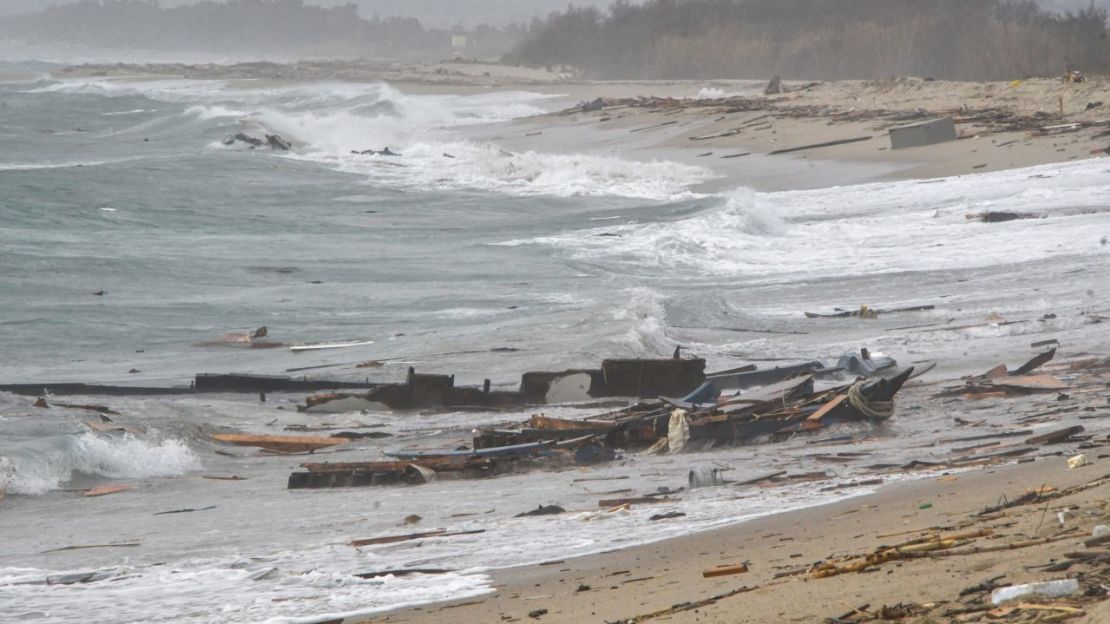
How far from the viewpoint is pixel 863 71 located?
6488 cm

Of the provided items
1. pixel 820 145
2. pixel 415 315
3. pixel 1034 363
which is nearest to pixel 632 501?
pixel 1034 363

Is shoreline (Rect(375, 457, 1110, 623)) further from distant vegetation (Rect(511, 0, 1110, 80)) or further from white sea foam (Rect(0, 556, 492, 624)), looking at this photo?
distant vegetation (Rect(511, 0, 1110, 80))

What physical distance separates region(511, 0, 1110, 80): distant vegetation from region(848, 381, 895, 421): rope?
36.3m

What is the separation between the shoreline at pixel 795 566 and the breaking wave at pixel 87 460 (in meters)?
4.99

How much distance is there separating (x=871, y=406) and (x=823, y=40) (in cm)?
6280

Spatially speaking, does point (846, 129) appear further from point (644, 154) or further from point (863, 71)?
point (863, 71)

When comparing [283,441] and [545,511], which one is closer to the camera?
[545,511]

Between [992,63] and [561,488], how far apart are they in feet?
151

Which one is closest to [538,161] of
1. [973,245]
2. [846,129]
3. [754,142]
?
[754,142]

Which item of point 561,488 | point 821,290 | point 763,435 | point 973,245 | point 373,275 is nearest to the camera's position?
point 561,488

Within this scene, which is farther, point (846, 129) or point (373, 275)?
point (846, 129)

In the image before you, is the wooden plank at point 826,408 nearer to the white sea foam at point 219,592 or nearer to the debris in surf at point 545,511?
the debris in surf at point 545,511

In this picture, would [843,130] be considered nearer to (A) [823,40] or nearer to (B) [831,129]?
(B) [831,129]

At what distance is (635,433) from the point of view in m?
10.5
